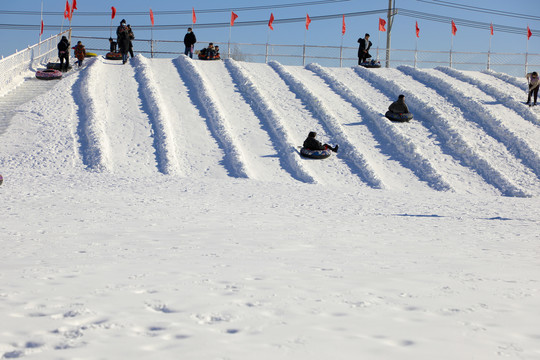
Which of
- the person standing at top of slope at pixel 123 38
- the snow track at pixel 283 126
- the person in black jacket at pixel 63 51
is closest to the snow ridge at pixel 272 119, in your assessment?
the snow track at pixel 283 126

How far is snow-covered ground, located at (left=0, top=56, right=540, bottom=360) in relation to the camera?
3.52m

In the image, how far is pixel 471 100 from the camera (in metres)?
19.8

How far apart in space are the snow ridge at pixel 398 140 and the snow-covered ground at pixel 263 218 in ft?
0.21

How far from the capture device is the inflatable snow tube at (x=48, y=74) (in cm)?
2016

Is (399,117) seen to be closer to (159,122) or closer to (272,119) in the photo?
(272,119)

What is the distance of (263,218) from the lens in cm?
845

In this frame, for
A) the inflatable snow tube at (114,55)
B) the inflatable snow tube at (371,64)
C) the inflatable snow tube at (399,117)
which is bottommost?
the inflatable snow tube at (399,117)

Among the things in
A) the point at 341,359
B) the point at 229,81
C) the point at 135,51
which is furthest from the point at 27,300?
the point at 135,51

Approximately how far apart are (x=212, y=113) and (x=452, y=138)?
754 cm

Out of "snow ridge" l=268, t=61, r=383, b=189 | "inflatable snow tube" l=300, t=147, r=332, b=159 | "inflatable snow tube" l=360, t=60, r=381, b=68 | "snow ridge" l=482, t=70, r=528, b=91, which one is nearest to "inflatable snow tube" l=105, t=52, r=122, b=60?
"snow ridge" l=268, t=61, r=383, b=189

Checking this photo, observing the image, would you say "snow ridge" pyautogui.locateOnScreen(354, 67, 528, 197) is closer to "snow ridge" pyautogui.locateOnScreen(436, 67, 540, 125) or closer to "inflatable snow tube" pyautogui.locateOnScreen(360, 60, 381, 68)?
"inflatable snow tube" pyautogui.locateOnScreen(360, 60, 381, 68)

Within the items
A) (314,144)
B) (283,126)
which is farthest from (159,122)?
(314,144)

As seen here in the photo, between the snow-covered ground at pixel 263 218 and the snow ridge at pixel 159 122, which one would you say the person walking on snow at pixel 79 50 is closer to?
the snow-covered ground at pixel 263 218

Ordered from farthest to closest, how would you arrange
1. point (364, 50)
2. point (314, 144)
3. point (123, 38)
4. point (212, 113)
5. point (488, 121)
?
point (364, 50) → point (123, 38) → point (488, 121) → point (212, 113) → point (314, 144)
